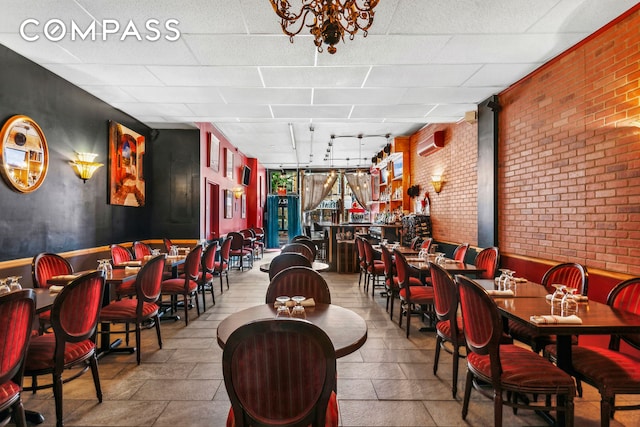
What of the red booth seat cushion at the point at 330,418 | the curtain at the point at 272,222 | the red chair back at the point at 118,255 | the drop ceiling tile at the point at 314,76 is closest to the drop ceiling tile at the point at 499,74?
the drop ceiling tile at the point at 314,76

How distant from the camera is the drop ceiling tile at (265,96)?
4.91m

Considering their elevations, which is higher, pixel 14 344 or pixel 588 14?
pixel 588 14

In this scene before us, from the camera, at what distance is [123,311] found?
3.43 m

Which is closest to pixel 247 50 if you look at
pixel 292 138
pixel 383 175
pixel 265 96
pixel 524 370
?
pixel 265 96

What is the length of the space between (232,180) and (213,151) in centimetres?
224

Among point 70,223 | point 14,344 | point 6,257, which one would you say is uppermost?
point 70,223

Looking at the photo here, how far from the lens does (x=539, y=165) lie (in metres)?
4.27

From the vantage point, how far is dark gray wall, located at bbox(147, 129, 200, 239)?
7363 mm

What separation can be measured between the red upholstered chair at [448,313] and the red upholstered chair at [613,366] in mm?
666

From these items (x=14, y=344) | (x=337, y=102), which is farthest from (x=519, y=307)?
(x=337, y=102)

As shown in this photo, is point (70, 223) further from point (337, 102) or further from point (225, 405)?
point (337, 102)

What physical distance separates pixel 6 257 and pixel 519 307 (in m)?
4.91

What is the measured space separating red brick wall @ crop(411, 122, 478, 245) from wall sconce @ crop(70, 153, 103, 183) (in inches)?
236

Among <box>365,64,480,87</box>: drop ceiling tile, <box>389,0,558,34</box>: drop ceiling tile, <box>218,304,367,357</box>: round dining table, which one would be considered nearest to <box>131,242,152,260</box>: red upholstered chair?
<box>218,304,367,357</box>: round dining table
